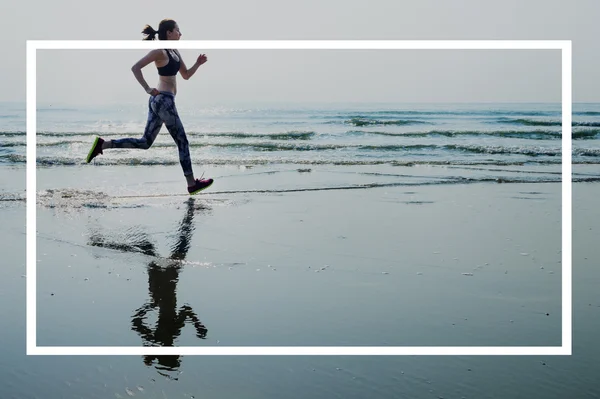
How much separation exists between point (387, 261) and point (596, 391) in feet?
6.80

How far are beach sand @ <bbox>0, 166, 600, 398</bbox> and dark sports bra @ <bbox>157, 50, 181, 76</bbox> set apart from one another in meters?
1.22

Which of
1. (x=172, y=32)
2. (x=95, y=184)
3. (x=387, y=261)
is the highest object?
(x=172, y=32)

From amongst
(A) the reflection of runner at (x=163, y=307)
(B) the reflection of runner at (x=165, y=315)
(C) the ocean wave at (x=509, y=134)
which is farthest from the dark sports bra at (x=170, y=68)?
(C) the ocean wave at (x=509, y=134)

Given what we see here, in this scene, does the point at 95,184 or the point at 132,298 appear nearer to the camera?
the point at 132,298

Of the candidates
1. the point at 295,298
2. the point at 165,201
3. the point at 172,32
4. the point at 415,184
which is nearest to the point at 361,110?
the point at 415,184

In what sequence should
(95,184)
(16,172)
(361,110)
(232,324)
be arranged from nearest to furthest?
1. (232,324)
2. (95,184)
3. (16,172)
4. (361,110)

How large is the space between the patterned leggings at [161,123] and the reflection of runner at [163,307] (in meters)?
0.73

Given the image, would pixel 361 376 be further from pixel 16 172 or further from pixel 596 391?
pixel 16 172

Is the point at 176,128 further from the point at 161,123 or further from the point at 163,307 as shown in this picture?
the point at 163,307

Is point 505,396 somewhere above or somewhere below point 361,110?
below

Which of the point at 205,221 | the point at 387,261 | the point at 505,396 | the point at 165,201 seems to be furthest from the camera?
the point at 165,201

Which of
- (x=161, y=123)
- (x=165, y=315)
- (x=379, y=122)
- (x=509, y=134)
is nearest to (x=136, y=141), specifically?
(x=161, y=123)

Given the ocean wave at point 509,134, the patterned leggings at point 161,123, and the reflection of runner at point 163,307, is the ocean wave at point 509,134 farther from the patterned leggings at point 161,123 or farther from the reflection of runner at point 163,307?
the reflection of runner at point 163,307

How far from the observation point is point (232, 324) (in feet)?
12.5
